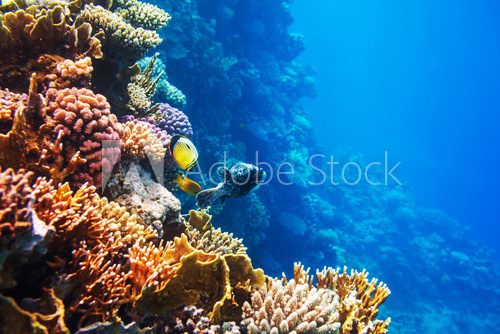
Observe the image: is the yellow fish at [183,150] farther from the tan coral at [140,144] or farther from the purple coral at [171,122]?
the purple coral at [171,122]

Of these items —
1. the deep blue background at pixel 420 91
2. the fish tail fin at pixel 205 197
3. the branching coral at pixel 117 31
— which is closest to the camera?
the fish tail fin at pixel 205 197

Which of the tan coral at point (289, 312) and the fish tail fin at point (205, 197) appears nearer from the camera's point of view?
the tan coral at point (289, 312)

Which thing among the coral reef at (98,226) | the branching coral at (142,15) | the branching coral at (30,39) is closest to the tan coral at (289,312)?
the coral reef at (98,226)

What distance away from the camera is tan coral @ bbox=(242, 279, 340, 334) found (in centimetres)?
238

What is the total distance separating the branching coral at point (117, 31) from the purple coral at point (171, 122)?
4.23 ft

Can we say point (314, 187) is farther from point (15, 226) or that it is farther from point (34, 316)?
point (15, 226)

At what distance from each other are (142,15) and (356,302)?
5.63 metres

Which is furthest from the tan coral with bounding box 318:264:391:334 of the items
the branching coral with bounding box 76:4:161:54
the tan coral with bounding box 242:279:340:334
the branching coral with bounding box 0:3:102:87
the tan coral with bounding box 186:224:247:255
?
the branching coral with bounding box 0:3:102:87

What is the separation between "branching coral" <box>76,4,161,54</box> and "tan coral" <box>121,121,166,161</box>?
1.23m

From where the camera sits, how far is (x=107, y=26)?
410 centimetres

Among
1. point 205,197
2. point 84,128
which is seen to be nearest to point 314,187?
Answer: point 205,197

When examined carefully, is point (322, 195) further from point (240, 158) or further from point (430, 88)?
point (430, 88)

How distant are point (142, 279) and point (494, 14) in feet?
375

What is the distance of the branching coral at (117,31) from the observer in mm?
4105
